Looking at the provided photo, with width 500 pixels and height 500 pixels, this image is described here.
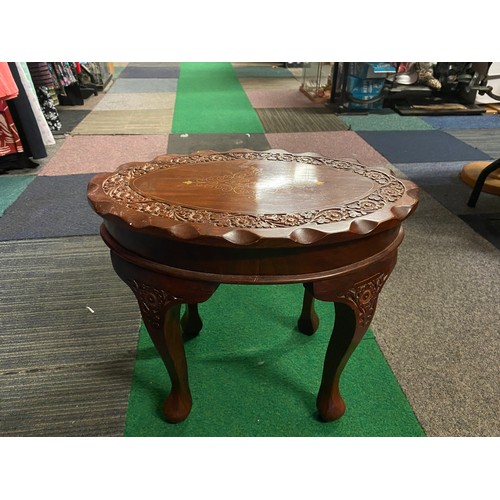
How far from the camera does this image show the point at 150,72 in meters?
7.22

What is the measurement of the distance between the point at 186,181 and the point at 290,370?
0.71m

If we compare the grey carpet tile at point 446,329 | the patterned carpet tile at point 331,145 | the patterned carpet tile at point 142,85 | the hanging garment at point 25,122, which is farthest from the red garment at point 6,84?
the patterned carpet tile at point 142,85

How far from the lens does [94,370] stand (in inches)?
53.6

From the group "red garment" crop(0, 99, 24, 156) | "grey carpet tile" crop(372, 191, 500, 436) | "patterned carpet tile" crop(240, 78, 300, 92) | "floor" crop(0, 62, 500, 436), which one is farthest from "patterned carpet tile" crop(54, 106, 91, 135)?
"grey carpet tile" crop(372, 191, 500, 436)

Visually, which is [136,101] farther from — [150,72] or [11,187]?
[11,187]

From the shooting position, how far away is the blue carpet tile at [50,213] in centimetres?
219

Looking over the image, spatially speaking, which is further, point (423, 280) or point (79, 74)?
point (79, 74)

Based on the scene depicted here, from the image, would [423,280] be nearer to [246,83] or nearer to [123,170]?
[123,170]

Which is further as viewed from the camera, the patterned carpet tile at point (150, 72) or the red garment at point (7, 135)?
the patterned carpet tile at point (150, 72)

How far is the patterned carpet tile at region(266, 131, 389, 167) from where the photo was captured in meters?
3.31

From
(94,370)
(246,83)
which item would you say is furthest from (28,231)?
(246,83)

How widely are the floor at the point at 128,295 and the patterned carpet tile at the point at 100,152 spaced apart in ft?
0.06

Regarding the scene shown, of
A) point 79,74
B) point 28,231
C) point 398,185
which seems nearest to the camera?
point 398,185

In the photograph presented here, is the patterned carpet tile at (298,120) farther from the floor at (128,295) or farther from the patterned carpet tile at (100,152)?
the patterned carpet tile at (100,152)
